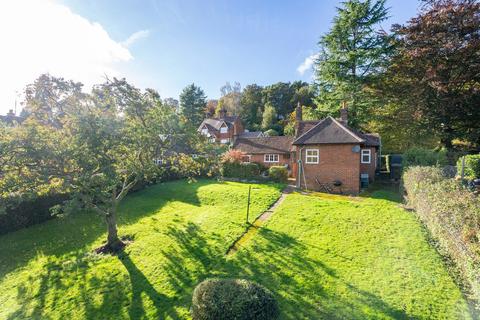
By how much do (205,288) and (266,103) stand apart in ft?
186

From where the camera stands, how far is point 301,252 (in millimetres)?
9352

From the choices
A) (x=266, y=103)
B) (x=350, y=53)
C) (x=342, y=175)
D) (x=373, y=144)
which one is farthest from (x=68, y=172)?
(x=266, y=103)

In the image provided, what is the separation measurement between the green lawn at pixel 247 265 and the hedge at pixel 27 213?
928 mm

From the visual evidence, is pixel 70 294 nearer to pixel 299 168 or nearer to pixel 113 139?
pixel 113 139

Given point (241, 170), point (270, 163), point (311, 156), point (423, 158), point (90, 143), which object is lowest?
point (241, 170)

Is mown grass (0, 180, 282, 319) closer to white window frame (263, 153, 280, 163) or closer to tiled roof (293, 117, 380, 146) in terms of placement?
tiled roof (293, 117, 380, 146)

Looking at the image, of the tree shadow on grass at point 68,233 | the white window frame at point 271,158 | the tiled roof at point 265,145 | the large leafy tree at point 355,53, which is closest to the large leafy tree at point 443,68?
the large leafy tree at point 355,53

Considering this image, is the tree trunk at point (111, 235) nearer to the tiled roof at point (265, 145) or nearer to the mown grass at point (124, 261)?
the mown grass at point (124, 261)

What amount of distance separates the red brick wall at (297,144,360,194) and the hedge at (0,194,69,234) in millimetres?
18709

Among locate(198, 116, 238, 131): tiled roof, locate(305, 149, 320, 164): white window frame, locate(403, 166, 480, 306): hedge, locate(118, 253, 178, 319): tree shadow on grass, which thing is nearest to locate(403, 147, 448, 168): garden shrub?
locate(305, 149, 320, 164): white window frame

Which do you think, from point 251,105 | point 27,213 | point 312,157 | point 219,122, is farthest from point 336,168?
point 251,105

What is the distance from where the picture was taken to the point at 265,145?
29.9m

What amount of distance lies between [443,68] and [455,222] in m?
19.1

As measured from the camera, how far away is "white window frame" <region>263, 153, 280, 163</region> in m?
28.5
